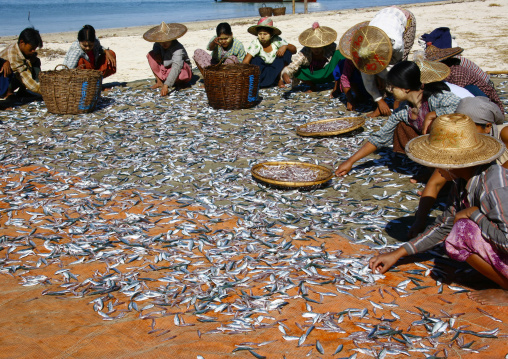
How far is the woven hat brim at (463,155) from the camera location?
248cm

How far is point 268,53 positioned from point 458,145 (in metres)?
6.05

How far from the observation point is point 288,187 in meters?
4.39

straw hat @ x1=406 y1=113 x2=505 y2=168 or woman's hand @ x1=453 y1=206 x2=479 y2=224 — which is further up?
straw hat @ x1=406 y1=113 x2=505 y2=168

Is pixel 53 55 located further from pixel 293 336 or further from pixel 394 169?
pixel 293 336

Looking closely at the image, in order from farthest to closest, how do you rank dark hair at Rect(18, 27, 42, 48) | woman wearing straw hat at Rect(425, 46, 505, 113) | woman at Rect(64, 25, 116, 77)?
1. woman at Rect(64, 25, 116, 77)
2. dark hair at Rect(18, 27, 42, 48)
3. woman wearing straw hat at Rect(425, 46, 505, 113)

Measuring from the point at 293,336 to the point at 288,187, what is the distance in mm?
2051

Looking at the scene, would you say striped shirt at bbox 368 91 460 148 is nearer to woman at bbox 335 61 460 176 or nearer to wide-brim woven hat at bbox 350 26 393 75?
woman at bbox 335 61 460 176

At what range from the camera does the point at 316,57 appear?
7523 mm

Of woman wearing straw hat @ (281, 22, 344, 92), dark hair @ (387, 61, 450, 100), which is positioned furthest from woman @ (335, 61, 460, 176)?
woman wearing straw hat @ (281, 22, 344, 92)

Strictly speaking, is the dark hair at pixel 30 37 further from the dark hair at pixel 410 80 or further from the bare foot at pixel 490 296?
the bare foot at pixel 490 296

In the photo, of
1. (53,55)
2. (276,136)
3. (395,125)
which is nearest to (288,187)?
(395,125)

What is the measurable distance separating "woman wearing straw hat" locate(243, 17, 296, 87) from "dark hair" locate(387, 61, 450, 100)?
13.5 ft

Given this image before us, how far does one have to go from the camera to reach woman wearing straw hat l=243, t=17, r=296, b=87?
8.00 meters

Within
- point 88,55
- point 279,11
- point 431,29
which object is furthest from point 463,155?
point 279,11
